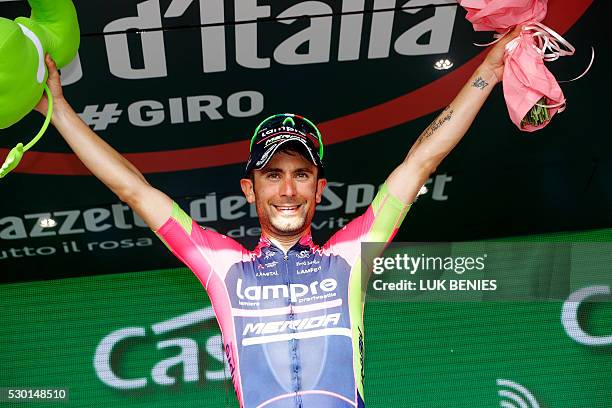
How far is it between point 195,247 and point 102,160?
1.04 feet

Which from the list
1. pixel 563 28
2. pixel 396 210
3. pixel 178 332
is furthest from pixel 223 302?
pixel 178 332

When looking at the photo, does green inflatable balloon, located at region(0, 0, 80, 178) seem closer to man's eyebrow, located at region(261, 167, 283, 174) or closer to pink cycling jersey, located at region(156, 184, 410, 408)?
pink cycling jersey, located at region(156, 184, 410, 408)

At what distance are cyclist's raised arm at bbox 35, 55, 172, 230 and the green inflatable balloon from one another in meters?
0.04

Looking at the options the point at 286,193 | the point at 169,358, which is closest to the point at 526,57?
the point at 286,193

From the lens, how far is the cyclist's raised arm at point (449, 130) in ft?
8.34

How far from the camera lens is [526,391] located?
14.4ft

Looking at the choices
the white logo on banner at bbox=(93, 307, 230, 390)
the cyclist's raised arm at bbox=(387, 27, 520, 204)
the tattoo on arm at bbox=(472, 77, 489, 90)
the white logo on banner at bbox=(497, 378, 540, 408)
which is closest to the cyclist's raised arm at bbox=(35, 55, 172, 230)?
the cyclist's raised arm at bbox=(387, 27, 520, 204)

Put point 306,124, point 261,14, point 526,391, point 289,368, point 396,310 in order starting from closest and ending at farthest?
point 289,368 < point 306,124 < point 261,14 < point 526,391 < point 396,310

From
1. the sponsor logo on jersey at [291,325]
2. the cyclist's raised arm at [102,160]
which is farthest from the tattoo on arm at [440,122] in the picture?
the cyclist's raised arm at [102,160]

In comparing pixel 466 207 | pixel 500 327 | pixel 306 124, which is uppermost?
pixel 466 207

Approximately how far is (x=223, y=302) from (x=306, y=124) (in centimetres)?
53

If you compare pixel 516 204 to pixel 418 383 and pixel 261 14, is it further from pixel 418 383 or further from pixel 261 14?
pixel 261 14

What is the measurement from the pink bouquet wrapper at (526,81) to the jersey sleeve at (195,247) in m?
0.79

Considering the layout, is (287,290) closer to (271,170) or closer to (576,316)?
(271,170)
